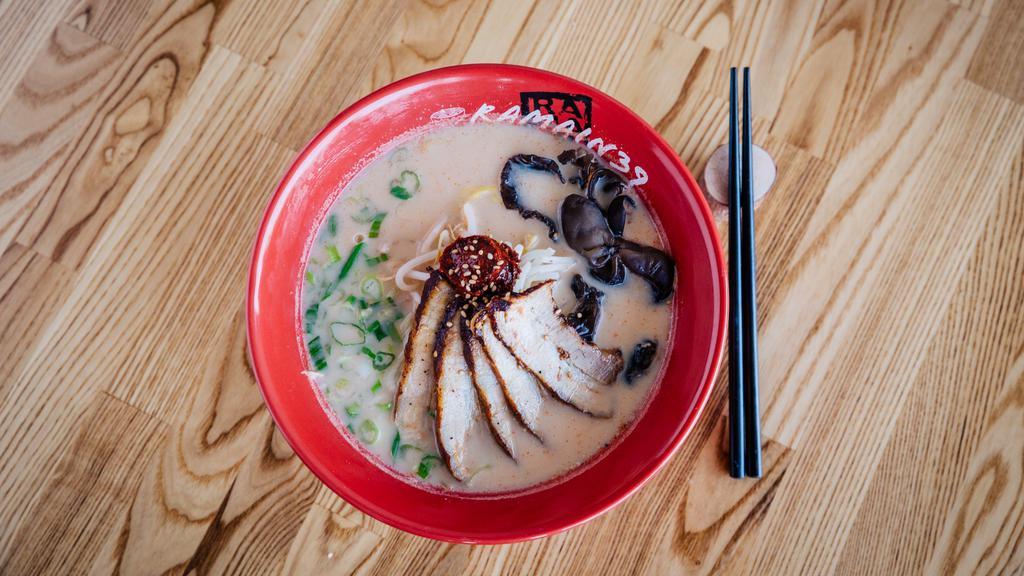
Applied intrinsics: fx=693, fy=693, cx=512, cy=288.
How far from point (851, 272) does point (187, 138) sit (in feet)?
5.28

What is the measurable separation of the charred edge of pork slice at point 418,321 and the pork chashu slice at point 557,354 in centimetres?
12

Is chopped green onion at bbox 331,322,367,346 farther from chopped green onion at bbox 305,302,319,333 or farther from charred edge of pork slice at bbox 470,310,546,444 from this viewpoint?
charred edge of pork slice at bbox 470,310,546,444

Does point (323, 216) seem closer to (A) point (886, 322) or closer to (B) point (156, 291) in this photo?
(B) point (156, 291)

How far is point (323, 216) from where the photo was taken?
152 centimetres

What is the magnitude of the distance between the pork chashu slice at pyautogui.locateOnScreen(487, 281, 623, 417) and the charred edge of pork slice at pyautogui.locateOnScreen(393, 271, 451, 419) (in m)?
0.12

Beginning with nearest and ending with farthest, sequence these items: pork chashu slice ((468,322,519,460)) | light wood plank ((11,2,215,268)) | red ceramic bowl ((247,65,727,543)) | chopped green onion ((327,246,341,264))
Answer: red ceramic bowl ((247,65,727,543)) < pork chashu slice ((468,322,519,460)) < chopped green onion ((327,246,341,264)) < light wood plank ((11,2,215,268))

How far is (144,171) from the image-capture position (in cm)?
165

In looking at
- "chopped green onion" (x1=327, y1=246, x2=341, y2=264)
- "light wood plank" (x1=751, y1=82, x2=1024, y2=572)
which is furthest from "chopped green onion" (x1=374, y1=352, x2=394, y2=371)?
"light wood plank" (x1=751, y1=82, x2=1024, y2=572)

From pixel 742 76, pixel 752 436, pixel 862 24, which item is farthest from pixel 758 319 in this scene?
pixel 862 24

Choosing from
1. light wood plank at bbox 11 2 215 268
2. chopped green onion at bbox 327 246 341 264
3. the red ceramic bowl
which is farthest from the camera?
light wood plank at bbox 11 2 215 268

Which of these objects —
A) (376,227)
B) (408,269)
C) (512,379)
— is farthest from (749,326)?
(376,227)

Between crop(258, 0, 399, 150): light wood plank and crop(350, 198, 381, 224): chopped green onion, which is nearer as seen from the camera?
crop(350, 198, 381, 224): chopped green onion

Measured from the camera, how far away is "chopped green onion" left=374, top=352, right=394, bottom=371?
1478 mm

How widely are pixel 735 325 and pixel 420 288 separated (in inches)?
25.9
